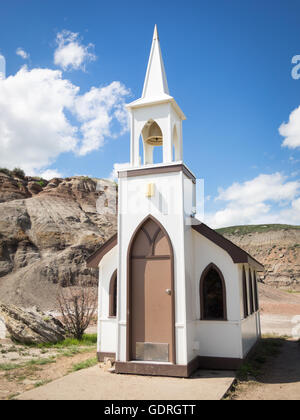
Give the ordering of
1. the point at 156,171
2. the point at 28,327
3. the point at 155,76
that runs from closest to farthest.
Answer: the point at 156,171, the point at 155,76, the point at 28,327

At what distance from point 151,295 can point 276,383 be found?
3.86 meters

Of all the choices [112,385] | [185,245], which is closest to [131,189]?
[185,245]

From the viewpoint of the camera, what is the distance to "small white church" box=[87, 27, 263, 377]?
30.0 ft

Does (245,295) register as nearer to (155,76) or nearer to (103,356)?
(103,356)

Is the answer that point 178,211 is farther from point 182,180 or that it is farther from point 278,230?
point 278,230

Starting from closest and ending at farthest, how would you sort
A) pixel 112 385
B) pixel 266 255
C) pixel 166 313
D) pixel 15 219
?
pixel 112 385
pixel 166 313
pixel 15 219
pixel 266 255

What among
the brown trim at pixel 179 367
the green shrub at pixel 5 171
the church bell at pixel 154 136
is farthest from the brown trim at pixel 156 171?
the green shrub at pixel 5 171

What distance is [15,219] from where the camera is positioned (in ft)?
141

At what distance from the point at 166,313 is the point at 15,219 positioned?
37.8 metres

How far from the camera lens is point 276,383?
8.82 meters

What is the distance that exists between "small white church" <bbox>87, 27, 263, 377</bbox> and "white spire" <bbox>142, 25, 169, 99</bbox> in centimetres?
5

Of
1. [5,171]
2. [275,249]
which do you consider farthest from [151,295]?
[275,249]

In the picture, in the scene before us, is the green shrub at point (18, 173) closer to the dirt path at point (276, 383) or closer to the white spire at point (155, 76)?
the white spire at point (155, 76)

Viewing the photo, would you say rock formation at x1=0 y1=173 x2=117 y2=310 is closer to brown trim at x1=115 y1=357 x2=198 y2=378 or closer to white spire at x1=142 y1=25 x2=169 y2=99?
brown trim at x1=115 y1=357 x2=198 y2=378
